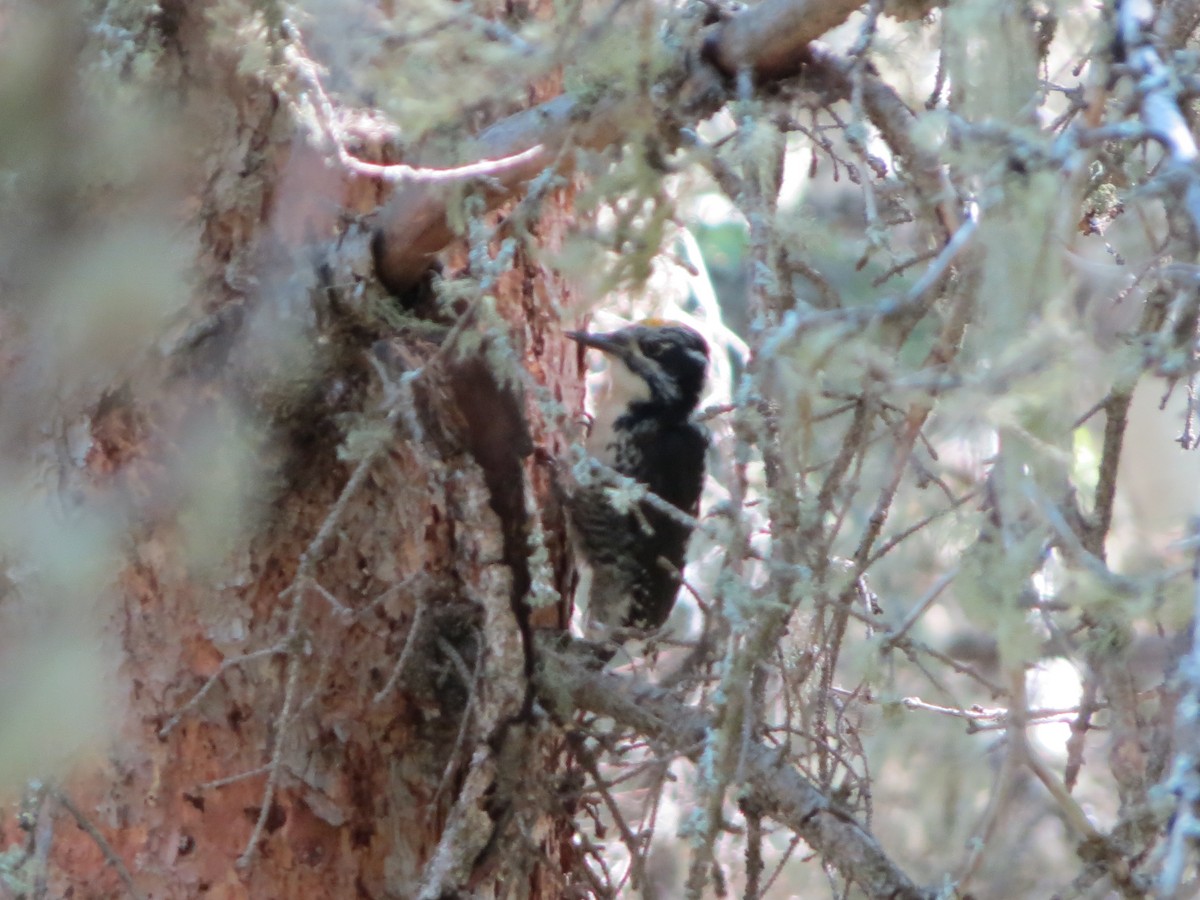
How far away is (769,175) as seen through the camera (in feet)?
6.16

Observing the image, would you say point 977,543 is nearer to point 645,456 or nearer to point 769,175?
point 769,175

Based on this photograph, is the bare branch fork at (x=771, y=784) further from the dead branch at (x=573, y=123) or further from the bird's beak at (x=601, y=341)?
the bird's beak at (x=601, y=341)

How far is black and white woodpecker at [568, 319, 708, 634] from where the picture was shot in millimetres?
3893

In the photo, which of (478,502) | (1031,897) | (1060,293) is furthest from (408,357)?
(1031,897)

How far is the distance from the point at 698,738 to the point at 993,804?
77cm

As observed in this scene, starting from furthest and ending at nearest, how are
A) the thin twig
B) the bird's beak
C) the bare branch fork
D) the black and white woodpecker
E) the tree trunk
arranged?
the black and white woodpecker, the bird's beak, the tree trunk, the thin twig, the bare branch fork

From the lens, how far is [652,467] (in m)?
4.04

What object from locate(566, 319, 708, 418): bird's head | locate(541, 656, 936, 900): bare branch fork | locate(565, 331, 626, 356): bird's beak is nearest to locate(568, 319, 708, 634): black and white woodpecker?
locate(566, 319, 708, 418): bird's head

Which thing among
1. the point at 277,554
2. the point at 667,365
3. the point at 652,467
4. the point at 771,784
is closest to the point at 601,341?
the point at 667,365

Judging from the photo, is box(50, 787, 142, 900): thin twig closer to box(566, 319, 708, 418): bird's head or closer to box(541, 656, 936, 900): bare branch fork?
box(541, 656, 936, 900): bare branch fork

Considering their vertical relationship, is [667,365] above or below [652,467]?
above

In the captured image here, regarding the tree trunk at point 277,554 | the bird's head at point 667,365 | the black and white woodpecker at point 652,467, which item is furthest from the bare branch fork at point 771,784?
the bird's head at point 667,365

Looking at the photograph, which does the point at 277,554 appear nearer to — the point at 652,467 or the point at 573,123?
the point at 573,123

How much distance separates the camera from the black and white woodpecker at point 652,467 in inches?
153
